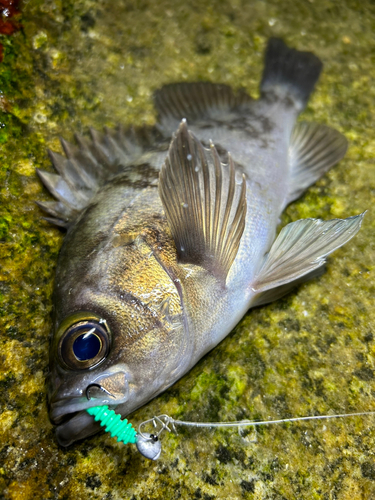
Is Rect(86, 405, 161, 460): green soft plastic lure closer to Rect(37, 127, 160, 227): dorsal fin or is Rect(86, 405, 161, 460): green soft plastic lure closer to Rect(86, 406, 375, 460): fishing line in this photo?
Rect(86, 406, 375, 460): fishing line

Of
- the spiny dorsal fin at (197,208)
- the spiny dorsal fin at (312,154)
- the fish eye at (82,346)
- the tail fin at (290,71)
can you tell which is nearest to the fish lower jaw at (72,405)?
the fish eye at (82,346)

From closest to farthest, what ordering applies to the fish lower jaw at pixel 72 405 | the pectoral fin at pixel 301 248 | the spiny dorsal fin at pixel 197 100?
1. the fish lower jaw at pixel 72 405
2. the pectoral fin at pixel 301 248
3. the spiny dorsal fin at pixel 197 100

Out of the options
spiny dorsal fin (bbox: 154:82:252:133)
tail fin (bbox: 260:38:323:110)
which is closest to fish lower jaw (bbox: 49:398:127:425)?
spiny dorsal fin (bbox: 154:82:252:133)

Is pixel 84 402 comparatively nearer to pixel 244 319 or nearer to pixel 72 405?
pixel 72 405

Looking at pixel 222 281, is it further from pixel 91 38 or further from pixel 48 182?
pixel 91 38

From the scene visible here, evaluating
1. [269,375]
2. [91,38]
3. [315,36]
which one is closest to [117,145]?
[91,38]

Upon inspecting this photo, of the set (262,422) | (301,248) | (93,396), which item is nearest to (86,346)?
(93,396)

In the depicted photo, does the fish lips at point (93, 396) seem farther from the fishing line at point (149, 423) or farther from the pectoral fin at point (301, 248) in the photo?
the pectoral fin at point (301, 248)
